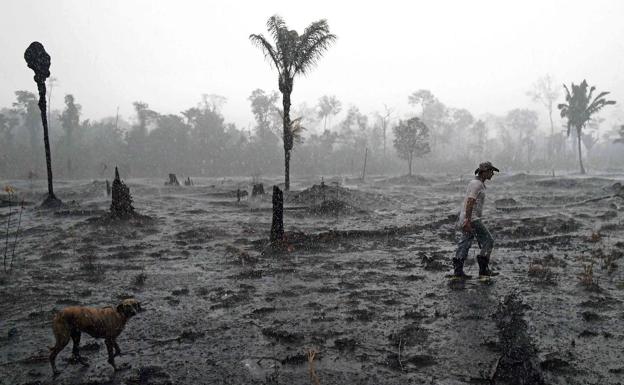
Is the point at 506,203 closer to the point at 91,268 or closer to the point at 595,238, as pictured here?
the point at 595,238

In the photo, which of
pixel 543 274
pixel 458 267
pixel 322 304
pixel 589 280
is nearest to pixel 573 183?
pixel 543 274

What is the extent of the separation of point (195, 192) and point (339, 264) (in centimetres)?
1758

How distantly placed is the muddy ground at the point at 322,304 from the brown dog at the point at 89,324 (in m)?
0.29

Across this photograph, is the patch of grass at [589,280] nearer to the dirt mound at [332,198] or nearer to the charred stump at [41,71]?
the dirt mound at [332,198]

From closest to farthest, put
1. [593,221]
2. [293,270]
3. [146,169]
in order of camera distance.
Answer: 1. [293,270]
2. [593,221]
3. [146,169]

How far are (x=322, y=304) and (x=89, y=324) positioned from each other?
2.98m

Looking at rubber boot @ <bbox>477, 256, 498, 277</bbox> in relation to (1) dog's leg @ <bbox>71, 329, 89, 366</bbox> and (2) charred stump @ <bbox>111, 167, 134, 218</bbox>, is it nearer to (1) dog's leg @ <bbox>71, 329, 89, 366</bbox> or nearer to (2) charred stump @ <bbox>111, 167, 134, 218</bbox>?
(1) dog's leg @ <bbox>71, 329, 89, 366</bbox>

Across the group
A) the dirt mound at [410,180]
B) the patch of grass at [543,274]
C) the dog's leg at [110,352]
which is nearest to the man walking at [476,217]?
the patch of grass at [543,274]

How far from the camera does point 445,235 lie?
10938 mm

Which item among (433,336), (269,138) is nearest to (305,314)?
(433,336)

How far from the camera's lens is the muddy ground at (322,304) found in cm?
386

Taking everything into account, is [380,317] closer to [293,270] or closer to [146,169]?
[293,270]

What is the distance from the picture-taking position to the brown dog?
357 centimetres

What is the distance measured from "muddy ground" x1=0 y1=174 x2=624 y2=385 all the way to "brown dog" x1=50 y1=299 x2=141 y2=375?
0.29m
